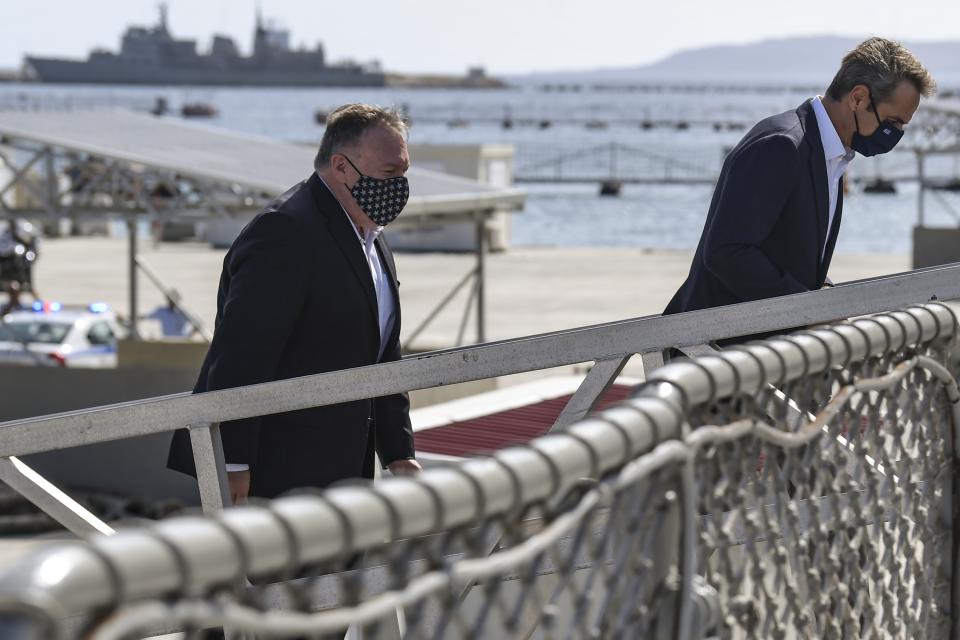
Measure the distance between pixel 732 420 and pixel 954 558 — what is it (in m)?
0.95

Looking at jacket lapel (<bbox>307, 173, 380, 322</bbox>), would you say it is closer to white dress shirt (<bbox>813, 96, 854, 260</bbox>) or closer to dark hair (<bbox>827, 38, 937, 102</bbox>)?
white dress shirt (<bbox>813, 96, 854, 260</bbox>)

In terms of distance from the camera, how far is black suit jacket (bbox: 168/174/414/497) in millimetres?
3791

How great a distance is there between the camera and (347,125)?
3.97 m

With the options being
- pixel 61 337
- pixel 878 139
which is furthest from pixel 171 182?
pixel 878 139

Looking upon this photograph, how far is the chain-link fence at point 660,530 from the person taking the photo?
4.12 feet

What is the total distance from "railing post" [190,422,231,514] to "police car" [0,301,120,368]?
1519 cm

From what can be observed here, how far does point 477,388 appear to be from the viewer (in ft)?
50.3

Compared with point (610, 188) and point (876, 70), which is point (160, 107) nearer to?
point (610, 188)

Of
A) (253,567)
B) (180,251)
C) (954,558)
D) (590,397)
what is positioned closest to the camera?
(253,567)

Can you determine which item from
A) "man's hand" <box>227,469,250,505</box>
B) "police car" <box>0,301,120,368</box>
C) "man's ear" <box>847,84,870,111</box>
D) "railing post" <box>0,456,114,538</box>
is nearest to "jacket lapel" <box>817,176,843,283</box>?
"man's ear" <box>847,84,870,111</box>

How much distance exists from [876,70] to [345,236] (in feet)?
4.76

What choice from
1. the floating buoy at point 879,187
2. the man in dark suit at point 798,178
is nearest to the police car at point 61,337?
the man in dark suit at point 798,178

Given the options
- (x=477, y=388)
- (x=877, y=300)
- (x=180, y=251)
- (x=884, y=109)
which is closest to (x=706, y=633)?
(x=877, y=300)

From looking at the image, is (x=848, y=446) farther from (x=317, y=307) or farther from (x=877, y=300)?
(x=317, y=307)
